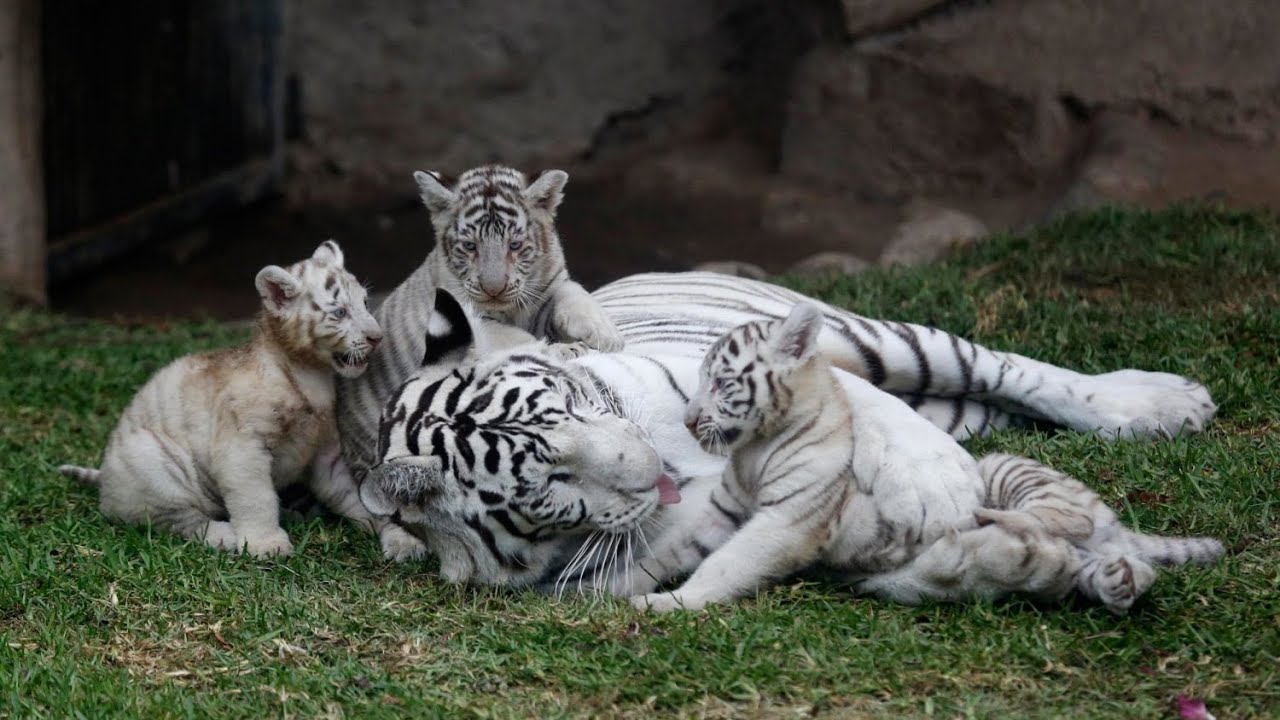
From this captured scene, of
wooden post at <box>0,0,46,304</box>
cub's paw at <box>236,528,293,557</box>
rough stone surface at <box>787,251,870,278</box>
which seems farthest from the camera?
rough stone surface at <box>787,251,870,278</box>

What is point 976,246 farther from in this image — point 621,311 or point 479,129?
point 479,129

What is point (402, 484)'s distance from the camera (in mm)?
3053

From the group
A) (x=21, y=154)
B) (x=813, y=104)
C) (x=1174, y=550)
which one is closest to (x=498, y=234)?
(x=1174, y=550)

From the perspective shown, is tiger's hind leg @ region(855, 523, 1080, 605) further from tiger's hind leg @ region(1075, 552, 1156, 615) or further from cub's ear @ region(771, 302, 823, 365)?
cub's ear @ region(771, 302, 823, 365)

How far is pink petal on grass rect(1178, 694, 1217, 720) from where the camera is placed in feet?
8.00

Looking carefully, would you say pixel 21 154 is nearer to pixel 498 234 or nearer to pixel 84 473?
pixel 84 473

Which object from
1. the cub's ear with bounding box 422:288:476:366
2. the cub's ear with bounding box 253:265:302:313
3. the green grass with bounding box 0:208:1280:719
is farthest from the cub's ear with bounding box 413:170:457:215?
the green grass with bounding box 0:208:1280:719

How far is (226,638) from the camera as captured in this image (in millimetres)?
2969

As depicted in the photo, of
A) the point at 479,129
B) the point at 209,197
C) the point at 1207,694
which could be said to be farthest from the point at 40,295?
the point at 1207,694

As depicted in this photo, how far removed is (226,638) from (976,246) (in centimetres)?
421

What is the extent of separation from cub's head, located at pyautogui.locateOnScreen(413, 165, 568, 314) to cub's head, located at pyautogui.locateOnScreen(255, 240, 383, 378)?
1.27 feet

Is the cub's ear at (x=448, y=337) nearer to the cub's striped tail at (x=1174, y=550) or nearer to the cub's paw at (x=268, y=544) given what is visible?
the cub's paw at (x=268, y=544)

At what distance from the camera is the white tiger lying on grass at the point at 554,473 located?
303 cm

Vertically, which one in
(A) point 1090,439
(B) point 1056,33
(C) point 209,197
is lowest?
(C) point 209,197
